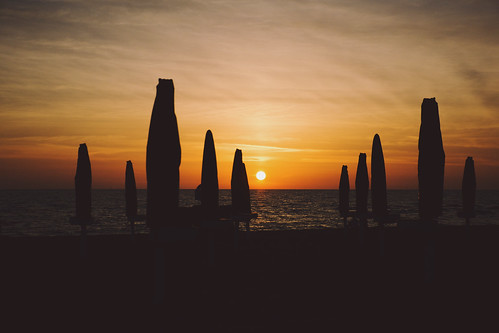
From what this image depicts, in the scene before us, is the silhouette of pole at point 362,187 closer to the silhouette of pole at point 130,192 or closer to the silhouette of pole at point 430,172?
the silhouette of pole at point 430,172

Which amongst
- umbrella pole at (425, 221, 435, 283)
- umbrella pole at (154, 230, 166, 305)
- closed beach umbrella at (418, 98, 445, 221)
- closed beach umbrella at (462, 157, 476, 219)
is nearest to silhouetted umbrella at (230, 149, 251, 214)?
closed beach umbrella at (418, 98, 445, 221)

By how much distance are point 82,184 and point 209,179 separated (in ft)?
11.6

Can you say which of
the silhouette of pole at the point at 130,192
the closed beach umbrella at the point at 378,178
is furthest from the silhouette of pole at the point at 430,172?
the silhouette of pole at the point at 130,192

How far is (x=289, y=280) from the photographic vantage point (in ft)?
29.9

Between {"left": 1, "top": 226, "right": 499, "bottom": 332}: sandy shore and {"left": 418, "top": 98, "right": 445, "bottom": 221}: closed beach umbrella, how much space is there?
1.90 feet

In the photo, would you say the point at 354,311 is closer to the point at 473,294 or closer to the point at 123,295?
the point at 473,294

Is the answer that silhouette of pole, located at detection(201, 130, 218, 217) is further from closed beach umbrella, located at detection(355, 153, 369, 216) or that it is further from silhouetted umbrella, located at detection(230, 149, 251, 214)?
closed beach umbrella, located at detection(355, 153, 369, 216)

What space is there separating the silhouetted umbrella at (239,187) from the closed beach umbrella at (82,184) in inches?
176

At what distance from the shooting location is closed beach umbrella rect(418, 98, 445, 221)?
8.44 m

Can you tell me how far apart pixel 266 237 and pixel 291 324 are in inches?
461

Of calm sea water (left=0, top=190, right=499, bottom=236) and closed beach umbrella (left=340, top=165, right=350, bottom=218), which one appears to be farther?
calm sea water (left=0, top=190, right=499, bottom=236)

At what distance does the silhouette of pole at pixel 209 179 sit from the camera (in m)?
11.0

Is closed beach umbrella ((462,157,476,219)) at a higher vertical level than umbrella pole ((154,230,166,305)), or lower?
higher

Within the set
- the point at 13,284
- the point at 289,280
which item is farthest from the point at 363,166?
the point at 13,284
